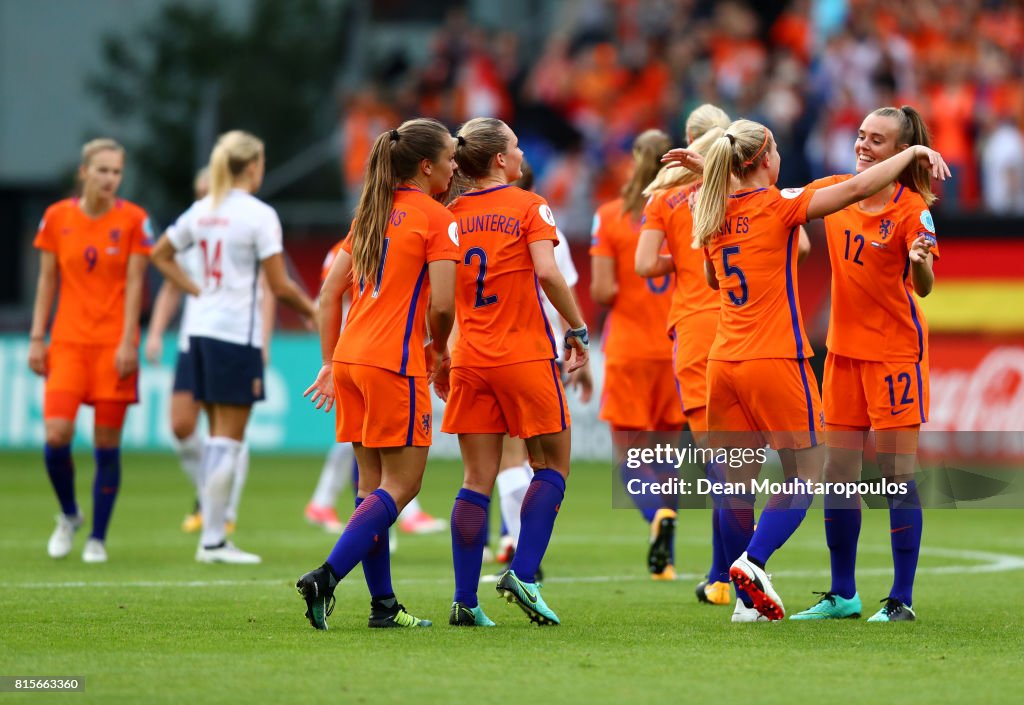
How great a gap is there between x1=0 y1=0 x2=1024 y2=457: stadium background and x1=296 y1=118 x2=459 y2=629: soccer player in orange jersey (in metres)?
12.0

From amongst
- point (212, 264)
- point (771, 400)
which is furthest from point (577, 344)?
point (212, 264)

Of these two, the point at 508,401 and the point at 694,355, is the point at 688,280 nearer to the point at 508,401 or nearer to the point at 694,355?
the point at 694,355

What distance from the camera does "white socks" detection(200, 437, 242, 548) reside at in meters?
10.5

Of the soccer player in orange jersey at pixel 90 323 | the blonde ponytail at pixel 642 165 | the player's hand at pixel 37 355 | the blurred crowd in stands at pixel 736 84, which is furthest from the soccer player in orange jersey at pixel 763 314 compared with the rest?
the blurred crowd in stands at pixel 736 84

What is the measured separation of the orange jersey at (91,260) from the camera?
35.2 feet

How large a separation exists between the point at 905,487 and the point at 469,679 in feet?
8.55

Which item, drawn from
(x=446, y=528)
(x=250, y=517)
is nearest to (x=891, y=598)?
(x=446, y=528)

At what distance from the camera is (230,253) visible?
405 inches

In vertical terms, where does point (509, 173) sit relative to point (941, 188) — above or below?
below

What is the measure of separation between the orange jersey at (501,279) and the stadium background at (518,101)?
11.6 m

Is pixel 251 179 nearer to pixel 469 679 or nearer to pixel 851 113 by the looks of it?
pixel 469 679

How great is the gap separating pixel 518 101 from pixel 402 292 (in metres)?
17.3

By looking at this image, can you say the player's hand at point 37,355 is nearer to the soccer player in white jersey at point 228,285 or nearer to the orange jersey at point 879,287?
the soccer player in white jersey at point 228,285

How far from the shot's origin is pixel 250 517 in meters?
13.9
